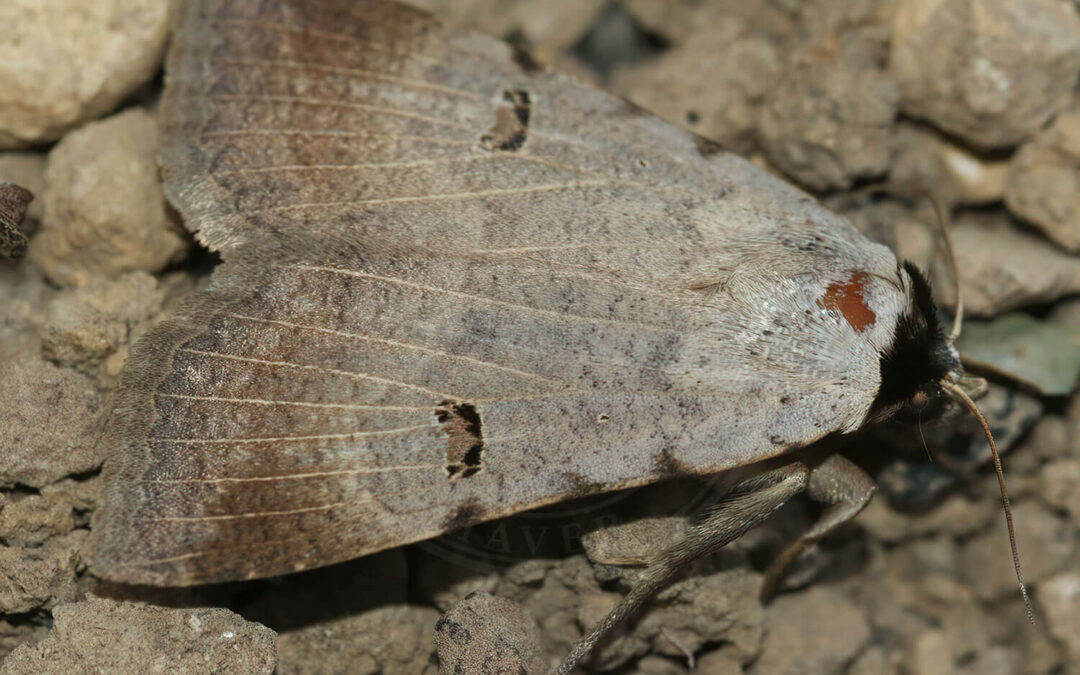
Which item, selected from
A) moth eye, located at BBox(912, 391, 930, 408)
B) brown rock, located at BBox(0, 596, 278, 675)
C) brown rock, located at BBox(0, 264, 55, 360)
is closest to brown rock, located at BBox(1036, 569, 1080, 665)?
moth eye, located at BBox(912, 391, 930, 408)

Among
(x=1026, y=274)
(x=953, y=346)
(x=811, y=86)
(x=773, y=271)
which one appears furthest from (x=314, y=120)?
(x=1026, y=274)

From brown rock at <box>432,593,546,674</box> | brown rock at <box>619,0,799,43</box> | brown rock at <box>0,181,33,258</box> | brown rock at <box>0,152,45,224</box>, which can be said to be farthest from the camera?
brown rock at <box>619,0,799,43</box>

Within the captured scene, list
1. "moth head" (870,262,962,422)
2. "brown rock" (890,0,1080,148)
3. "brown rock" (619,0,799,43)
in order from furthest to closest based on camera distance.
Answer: "brown rock" (619,0,799,43), "brown rock" (890,0,1080,148), "moth head" (870,262,962,422)

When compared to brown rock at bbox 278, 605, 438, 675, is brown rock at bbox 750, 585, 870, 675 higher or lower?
lower

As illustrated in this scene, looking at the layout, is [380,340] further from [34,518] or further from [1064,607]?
[1064,607]

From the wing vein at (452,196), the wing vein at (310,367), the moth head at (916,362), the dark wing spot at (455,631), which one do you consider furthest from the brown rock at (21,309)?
the moth head at (916,362)

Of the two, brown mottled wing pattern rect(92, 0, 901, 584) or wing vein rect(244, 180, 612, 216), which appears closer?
brown mottled wing pattern rect(92, 0, 901, 584)

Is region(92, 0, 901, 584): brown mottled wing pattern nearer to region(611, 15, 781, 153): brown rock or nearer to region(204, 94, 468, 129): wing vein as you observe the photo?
region(204, 94, 468, 129): wing vein
